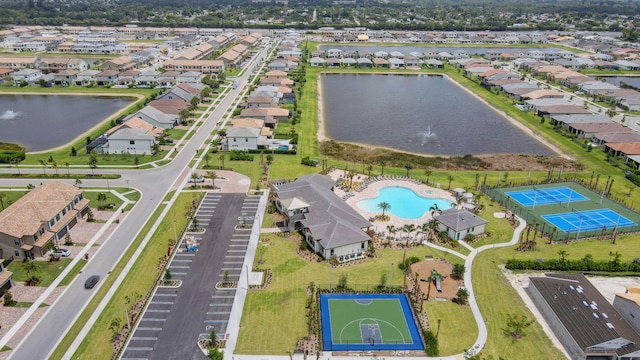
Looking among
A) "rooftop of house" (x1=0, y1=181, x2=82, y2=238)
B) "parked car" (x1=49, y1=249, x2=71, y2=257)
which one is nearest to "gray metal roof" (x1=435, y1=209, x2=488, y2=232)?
"parked car" (x1=49, y1=249, x2=71, y2=257)

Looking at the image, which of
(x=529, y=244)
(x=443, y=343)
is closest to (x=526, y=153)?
(x=529, y=244)

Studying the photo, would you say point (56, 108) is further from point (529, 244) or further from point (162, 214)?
point (529, 244)

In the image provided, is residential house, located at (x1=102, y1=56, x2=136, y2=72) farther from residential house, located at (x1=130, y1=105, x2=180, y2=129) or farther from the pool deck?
the pool deck

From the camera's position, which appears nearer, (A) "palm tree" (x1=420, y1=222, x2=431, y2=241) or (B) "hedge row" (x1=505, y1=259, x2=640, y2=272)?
(B) "hedge row" (x1=505, y1=259, x2=640, y2=272)

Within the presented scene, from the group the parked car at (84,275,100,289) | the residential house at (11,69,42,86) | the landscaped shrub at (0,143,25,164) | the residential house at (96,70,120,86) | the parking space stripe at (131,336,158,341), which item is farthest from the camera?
the residential house at (96,70,120,86)

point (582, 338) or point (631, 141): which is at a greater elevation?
point (631, 141)

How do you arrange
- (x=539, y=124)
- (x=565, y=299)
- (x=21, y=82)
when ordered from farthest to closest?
(x=21, y=82), (x=539, y=124), (x=565, y=299)

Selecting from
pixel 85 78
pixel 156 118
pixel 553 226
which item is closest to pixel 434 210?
pixel 553 226
